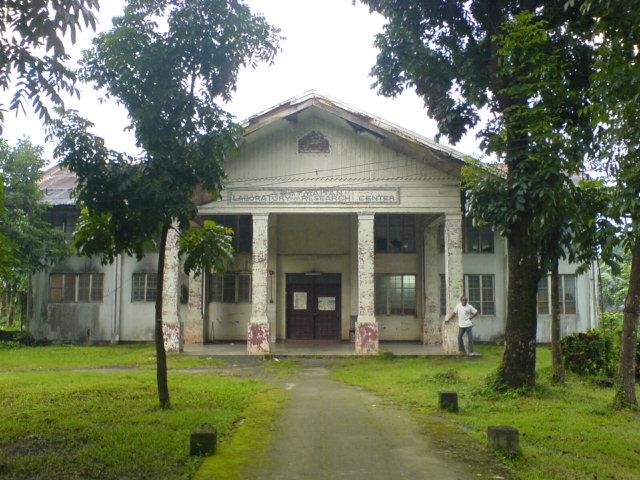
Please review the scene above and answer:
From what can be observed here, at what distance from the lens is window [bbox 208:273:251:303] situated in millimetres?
20656

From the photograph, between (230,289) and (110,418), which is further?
(230,289)

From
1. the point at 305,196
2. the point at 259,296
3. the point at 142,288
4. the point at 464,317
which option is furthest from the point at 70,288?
the point at 464,317

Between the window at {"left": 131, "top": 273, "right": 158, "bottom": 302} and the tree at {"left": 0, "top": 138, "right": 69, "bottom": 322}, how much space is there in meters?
2.50

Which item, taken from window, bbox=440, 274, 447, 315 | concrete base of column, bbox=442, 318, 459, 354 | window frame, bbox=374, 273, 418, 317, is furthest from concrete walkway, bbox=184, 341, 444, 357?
window, bbox=440, 274, 447, 315

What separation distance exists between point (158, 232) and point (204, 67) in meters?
2.46

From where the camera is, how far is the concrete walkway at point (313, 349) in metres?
16.9

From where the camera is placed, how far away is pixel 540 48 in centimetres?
923

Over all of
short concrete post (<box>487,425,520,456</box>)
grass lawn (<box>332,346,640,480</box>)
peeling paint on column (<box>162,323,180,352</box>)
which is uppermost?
peeling paint on column (<box>162,323,180,352</box>)

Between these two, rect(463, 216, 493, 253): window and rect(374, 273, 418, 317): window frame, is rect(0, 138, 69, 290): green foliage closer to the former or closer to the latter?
rect(374, 273, 418, 317): window frame

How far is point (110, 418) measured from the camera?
7711 mm

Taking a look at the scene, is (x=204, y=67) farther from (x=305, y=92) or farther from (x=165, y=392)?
(x=305, y=92)

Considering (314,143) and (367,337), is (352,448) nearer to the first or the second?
(367,337)

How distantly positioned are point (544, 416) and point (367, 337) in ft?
28.1

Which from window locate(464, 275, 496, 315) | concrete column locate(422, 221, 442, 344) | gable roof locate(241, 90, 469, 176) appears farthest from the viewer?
window locate(464, 275, 496, 315)
